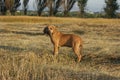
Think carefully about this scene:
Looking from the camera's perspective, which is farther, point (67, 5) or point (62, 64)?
point (67, 5)

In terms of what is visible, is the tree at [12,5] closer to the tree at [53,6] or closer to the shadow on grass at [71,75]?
the tree at [53,6]

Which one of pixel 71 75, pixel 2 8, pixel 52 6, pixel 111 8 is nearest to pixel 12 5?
pixel 2 8

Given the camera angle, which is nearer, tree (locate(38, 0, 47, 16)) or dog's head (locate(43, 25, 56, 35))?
dog's head (locate(43, 25, 56, 35))

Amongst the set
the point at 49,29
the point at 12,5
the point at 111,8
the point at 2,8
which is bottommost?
the point at 2,8

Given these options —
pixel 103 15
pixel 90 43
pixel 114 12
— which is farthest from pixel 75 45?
pixel 103 15

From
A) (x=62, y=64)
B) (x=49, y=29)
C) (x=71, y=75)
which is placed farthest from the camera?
(x=49, y=29)

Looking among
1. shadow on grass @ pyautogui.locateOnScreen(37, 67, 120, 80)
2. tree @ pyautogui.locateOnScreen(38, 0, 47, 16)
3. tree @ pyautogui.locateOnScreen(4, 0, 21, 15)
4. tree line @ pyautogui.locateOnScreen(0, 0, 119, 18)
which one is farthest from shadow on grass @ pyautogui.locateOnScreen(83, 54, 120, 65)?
tree @ pyautogui.locateOnScreen(4, 0, 21, 15)

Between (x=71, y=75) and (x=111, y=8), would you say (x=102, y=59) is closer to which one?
(x=71, y=75)

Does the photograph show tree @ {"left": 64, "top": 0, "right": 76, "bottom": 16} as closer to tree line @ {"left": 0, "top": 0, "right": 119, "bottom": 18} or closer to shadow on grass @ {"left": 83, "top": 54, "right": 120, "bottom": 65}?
tree line @ {"left": 0, "top": 0, "right": 119, "bottom": 18}

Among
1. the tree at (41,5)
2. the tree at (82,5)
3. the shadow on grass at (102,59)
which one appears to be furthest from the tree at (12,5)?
the shadow on grass at (102,59)

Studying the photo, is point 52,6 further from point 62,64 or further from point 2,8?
point 62,64

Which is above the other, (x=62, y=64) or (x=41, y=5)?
(x=62, y=64)

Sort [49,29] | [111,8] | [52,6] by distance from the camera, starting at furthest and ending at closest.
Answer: [52,6]
[111,8]
[49,29]

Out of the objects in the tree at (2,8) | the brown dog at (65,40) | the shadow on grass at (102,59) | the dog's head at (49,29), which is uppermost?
the dog's head at (49,29)
